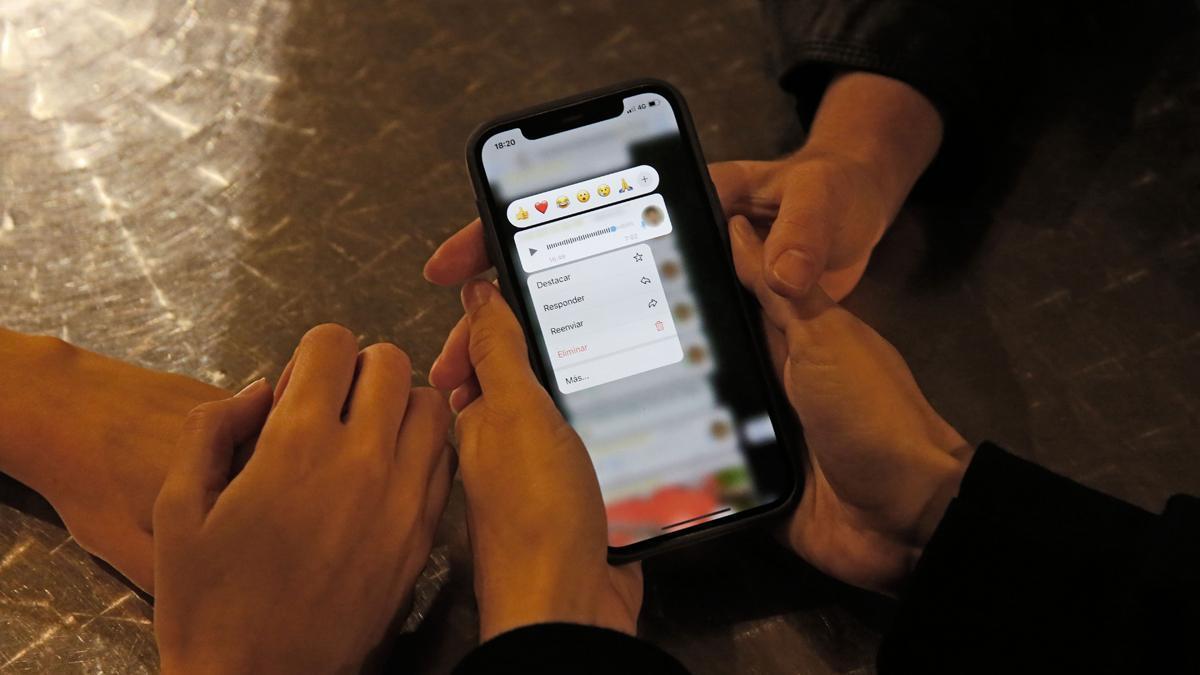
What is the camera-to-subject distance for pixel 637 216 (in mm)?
471

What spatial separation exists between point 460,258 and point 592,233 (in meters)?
0.08

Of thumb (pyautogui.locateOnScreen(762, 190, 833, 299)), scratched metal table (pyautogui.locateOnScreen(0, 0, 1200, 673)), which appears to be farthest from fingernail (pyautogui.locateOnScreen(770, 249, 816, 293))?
scratched metal table (pyautogui.locateOnScreen(0, 0, 1200, 673))

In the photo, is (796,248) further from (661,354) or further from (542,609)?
(542,609)

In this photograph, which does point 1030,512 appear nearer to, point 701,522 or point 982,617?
point 982,617

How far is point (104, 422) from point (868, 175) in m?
0.46

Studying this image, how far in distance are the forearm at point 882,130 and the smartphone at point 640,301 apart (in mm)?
129

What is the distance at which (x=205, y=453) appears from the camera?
41cm

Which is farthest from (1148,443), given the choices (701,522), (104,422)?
(104,422)

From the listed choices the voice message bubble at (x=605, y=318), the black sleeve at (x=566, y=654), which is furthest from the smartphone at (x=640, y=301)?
the black sleeve at (x=566, y=654)

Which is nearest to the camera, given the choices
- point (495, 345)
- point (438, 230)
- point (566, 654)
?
point (566, 654)

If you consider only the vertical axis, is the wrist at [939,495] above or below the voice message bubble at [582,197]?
below

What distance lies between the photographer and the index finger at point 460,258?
494 millimetres

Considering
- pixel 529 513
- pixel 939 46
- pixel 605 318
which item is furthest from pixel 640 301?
pixel 939 46

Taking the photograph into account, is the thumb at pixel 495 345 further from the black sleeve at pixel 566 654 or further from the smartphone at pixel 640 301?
the black sleeve at pixel 566 654
